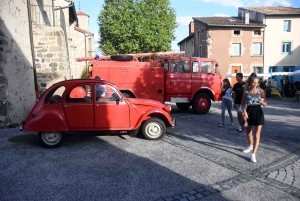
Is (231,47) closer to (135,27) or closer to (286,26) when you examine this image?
(286,26)

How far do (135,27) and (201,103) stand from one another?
19.1 m

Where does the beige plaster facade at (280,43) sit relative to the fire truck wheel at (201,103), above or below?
above

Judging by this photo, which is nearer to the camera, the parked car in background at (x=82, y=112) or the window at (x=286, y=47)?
the parked car in background at (x=82, y=112)

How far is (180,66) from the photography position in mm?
11430

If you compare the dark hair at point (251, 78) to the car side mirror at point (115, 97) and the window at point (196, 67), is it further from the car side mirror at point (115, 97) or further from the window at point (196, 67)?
the window at point (196, 67)

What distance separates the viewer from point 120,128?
6.35m

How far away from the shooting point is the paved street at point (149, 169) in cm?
379

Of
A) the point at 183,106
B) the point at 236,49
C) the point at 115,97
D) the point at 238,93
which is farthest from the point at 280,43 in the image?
the point at 115,97

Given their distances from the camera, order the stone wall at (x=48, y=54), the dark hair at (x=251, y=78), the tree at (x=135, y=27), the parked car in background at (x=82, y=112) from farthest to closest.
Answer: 1. the tree at (x=135, y=27)
2. the stone wall at (x=48, y=54)
3. the parked car in background at (x=82, y=112)
4. the dark hair at (x=251, y=78)

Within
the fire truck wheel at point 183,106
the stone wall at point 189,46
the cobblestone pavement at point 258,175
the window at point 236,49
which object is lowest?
the cobblestone pavement at point 258,175

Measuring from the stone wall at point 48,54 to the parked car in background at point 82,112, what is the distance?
567cm

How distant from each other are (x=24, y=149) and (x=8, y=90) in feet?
9.50

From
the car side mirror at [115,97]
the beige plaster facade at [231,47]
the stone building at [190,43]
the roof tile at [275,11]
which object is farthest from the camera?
the stone building at [190,43]

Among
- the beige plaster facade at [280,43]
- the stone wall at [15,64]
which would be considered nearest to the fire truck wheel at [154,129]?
the stone wall at [15,64]
